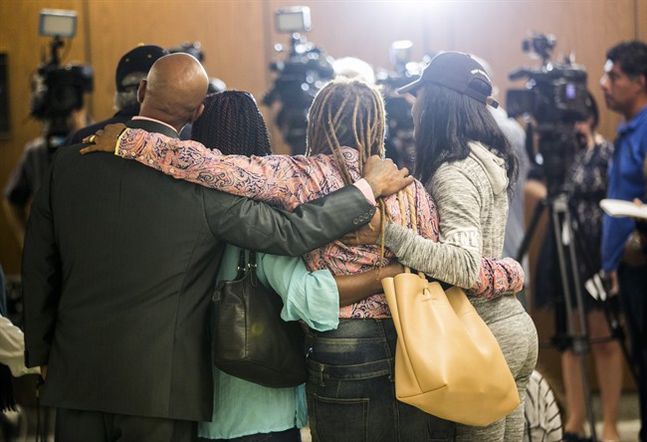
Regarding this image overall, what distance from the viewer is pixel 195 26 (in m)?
4.95

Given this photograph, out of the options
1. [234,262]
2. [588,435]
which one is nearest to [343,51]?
[588,435]

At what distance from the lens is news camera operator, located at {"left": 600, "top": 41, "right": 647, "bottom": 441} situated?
144 inches

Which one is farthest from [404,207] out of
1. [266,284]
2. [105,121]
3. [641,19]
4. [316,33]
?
[641,19]

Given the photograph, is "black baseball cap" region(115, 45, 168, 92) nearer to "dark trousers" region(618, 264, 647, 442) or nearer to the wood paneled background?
the wood paneled background

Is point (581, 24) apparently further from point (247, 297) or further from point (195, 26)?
point (247, 297)

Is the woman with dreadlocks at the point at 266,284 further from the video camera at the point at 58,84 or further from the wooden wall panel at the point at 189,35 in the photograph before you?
the wooden wall panel at the point at 189,35

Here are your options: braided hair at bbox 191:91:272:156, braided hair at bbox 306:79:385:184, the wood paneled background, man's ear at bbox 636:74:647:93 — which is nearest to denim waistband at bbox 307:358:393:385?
braided hair at bbox 306:79:385:184

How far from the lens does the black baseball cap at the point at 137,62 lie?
329 centimetres

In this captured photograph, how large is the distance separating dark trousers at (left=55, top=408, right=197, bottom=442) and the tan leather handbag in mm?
512

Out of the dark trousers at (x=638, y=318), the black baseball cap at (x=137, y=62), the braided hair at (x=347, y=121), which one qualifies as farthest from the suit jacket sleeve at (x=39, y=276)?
the dark trousers at (x=638, y=318)

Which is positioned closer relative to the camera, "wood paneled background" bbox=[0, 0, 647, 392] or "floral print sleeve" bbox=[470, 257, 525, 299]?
"floral print sleeve" bbox=[470, 257, 525, 299]

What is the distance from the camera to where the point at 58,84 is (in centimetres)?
419

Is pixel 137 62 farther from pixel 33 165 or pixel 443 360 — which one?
pixel 443 360

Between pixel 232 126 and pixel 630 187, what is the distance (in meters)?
1.96
